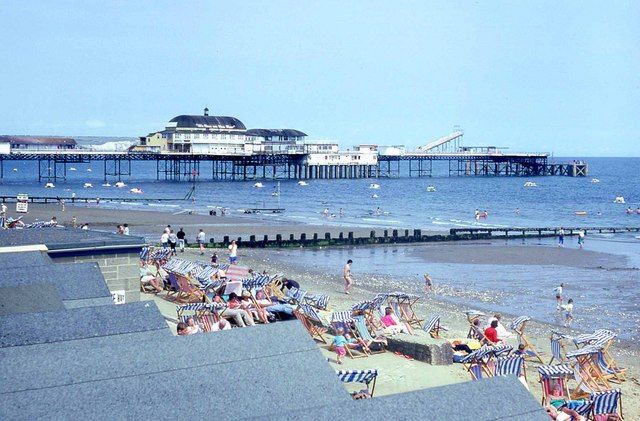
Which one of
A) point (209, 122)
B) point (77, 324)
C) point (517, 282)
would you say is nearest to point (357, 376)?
point (77, 324)

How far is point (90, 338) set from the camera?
770cm

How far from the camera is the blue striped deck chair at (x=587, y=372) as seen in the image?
1266 cm

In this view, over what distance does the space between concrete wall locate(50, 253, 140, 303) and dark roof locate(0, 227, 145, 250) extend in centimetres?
20

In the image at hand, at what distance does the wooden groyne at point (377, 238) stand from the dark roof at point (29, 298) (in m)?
24.9

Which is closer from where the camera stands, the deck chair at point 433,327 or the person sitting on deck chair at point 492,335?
the person sitting on deck chair at point 492,335

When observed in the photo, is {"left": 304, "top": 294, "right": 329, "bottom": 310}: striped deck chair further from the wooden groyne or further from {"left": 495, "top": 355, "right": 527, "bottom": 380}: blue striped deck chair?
the wooden groyne

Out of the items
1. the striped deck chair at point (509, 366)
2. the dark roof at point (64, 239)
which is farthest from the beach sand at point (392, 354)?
the dark roof at point (64, 239)

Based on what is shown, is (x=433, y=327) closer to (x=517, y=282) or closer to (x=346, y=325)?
(x=346, y=325)

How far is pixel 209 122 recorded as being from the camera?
103 meters

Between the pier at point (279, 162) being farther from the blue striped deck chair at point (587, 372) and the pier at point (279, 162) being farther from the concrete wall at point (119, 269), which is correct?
the blue striped deck chair at point (587, 372)

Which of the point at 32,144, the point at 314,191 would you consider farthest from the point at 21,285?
the point at 32,144

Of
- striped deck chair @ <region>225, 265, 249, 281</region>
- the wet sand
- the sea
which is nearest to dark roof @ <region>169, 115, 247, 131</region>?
the sea

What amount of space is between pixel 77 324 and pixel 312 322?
705 cm

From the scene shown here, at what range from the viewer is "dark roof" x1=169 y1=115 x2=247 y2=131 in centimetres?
10081
